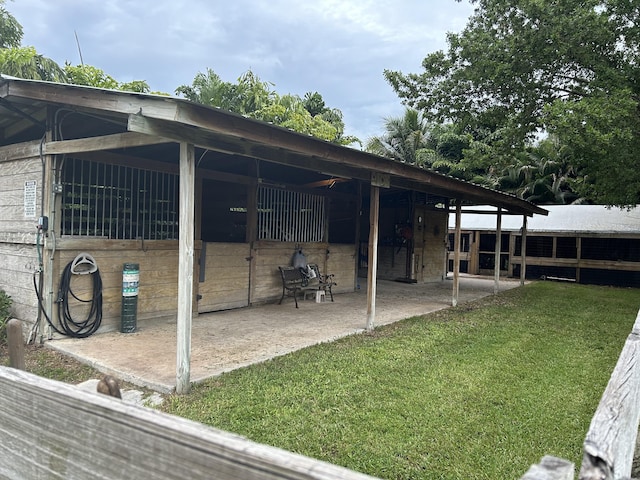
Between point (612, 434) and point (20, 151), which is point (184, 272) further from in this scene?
point (20, 151)

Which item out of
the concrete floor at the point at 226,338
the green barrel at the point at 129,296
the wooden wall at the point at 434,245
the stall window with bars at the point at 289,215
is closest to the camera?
the concrete floor at the point at 226,338

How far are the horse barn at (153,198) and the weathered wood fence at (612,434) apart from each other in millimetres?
2979

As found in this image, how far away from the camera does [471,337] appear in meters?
5.95

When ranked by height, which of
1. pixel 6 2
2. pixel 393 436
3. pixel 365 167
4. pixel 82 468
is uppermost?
pixel 6 2

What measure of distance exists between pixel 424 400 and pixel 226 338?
265 cm

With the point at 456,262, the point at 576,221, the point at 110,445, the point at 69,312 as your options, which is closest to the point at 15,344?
the point at 110,445

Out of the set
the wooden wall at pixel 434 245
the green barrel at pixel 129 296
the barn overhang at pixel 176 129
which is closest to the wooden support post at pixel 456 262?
the barn overhang at pixel 176 129

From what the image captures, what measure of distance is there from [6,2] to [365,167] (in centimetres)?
1459

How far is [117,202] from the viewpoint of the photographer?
5.54m

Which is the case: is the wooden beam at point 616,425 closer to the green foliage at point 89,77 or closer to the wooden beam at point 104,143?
the wooden beam at point 104,143

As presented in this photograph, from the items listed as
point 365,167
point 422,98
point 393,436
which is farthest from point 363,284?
point 393,436

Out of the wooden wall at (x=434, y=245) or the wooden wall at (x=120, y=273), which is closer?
the wooden wall at (x=120, y=273)

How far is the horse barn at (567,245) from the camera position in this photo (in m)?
13.0

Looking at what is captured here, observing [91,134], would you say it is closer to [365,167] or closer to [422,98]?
[365,167]
